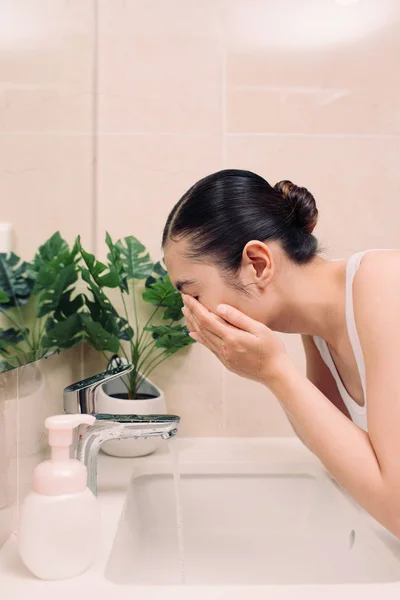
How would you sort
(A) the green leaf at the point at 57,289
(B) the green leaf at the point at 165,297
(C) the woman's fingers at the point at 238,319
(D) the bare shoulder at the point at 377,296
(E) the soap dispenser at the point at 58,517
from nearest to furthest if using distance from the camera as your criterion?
(E) the soap dispenser at the point at 58,517, (D) the bare shoulder at the point at 377,296, (C) the woman's fingers at the point at 238,319, (A) the green leaf at the point at 57,289, (B) the green leaf at the point at 165,297

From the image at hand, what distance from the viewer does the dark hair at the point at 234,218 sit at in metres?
0.89

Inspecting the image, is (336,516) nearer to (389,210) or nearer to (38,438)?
(38,438)

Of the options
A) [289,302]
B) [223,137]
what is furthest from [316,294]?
[223,137]

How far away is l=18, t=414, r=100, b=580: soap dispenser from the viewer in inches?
26.0

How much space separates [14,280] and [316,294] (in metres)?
0.45

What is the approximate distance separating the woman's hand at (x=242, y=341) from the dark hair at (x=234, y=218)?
8cm

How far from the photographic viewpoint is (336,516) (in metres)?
1.12

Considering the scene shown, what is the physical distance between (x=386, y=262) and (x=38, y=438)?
23.2 inches

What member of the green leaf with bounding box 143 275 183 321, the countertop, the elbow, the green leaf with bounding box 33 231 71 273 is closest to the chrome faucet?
the countertop

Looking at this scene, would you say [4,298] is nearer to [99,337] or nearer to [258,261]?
[258,261]

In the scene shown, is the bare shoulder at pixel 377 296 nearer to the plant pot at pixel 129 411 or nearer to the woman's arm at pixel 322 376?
the woman's arm at pixel 322 376

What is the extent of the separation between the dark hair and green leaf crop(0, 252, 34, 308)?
23cm

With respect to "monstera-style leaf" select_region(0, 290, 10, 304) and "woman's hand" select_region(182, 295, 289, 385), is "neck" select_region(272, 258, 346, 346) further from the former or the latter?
"monstera-style leaf" select_region(0, 290, 10, 304)

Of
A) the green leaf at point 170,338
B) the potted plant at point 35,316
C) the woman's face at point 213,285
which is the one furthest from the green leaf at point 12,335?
the green leaf at point 170,338
